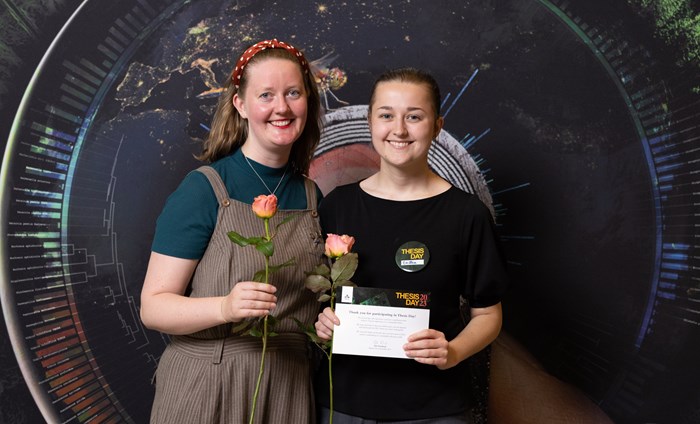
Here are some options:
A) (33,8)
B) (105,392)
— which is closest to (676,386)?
(105,392)

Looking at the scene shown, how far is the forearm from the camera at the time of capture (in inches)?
62.2

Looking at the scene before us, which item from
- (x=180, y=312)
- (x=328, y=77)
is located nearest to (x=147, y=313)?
(x=180, y=312)

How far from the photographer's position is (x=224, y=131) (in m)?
1.94

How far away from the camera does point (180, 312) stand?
1.62 meters

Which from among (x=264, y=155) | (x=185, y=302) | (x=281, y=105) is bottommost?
(x=185, y=302)

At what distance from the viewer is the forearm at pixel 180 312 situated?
62.2 inches

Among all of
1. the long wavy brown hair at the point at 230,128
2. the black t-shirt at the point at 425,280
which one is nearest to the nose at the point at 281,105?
the long wavy brown hair at the point at 230,128

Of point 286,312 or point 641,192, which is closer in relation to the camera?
point 286,312

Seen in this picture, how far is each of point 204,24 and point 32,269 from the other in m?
1.13

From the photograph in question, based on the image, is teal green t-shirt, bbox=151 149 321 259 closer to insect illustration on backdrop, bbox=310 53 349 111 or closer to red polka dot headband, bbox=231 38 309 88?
red polka dot headband, bbox=231 38 309 88

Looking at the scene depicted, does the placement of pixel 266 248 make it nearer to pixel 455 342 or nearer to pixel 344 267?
pixel 344 267

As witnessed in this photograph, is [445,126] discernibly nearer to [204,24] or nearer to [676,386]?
[204,24]

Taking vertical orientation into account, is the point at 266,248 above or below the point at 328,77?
below

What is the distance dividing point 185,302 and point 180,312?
3 cm
